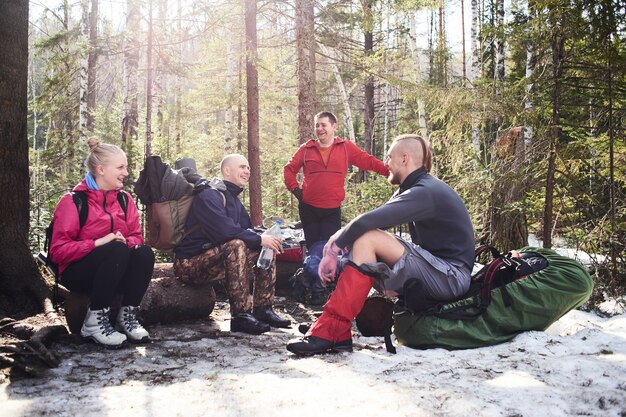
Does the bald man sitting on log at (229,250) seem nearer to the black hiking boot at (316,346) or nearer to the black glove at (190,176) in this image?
the black glove at (190,176)

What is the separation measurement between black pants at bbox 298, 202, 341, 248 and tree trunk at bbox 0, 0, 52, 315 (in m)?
3.05

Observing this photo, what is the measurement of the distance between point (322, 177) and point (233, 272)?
2.04m

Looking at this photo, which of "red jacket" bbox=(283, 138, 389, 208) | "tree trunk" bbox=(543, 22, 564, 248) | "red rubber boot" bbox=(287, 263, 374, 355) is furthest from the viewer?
"red jacket" bbox=(283, 138, 389, 208)

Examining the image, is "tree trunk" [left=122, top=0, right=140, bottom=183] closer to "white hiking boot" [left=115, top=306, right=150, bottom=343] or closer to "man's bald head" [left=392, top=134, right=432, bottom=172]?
"white hiking boot" [left=115, top=306, right=150, bottom=343]

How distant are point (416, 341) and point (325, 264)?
906mm

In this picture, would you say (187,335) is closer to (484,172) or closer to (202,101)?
(484,172)

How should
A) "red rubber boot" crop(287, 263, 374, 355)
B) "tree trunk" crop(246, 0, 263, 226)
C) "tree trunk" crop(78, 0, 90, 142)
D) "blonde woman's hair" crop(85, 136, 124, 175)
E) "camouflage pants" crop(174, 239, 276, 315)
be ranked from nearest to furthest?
"red rubber boot" crop(287, 263, 374, 355) → "blonde woman's hair" crop(85, 136, 124, 175) → "camouflage pants" crop(174, 239, 276, 315) → "tree trunk" crop(246, 0, 263, 226) → "tree trunk" crop(78, 0, 90, 142)

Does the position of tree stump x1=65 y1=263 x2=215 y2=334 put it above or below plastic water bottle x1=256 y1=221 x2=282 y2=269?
below

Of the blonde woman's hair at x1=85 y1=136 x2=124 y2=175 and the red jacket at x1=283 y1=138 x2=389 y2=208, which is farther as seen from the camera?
the red jacket at x1=283 y1=138 x2=389 y2=208

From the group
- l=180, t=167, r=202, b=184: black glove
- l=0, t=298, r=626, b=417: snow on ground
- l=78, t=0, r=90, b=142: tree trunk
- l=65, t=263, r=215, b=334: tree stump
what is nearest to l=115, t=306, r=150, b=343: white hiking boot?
l=0, t=298, r=626, b=417: snow on ground

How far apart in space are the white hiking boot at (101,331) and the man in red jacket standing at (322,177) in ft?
9.69

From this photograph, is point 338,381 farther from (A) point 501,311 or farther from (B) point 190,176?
(B) point 190,176

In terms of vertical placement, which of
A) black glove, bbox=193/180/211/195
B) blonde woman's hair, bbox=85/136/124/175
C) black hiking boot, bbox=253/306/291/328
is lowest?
black hiking boot, bbox=253/306/291/328

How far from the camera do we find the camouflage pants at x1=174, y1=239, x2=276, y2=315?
4.59 metres
